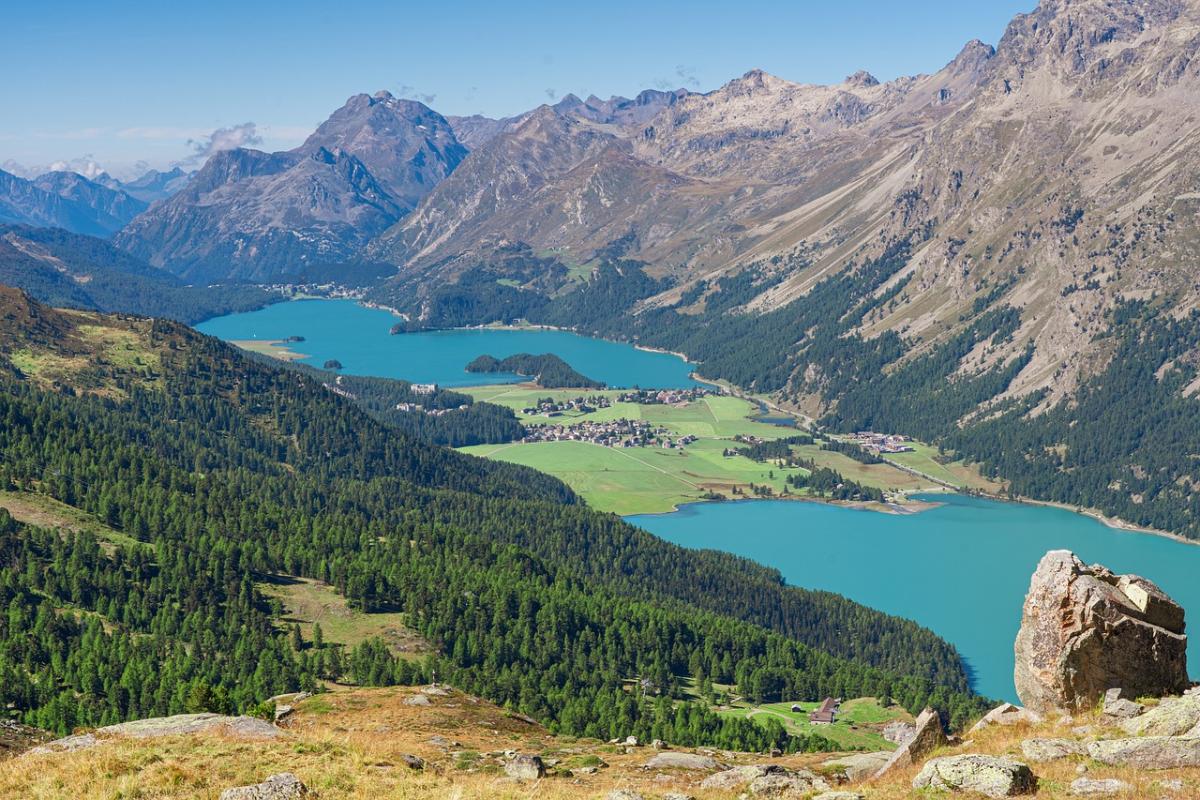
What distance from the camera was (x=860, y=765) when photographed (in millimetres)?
52406

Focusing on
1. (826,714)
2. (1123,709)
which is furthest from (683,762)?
(826,714)

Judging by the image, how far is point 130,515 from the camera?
567ft

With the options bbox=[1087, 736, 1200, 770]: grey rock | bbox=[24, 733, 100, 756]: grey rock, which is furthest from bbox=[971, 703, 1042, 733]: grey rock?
bbox=[24, 733, 100, 756]: grey rock

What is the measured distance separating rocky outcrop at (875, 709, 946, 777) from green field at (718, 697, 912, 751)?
82.5 metres

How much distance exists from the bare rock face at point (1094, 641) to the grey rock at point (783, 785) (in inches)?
489

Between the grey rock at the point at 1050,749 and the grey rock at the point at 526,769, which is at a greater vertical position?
the grey rock at the point at 1050,749

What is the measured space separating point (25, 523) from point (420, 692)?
3949 inches

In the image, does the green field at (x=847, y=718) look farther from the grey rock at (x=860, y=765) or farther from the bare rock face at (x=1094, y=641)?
the bare rock face at (x=1094, y=641)

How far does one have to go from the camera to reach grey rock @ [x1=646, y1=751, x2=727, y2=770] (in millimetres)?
56406

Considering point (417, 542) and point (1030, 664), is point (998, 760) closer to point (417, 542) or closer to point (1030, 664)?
point (1030, 664)

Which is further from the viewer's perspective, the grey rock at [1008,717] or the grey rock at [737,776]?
the grey rock at [1008,717]

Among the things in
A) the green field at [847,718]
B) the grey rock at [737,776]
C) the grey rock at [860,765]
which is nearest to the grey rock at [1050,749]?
the grey rock at [860,765]

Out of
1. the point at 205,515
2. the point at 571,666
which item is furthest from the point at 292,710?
the point at 205,515

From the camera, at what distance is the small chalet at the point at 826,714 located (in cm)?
14062
